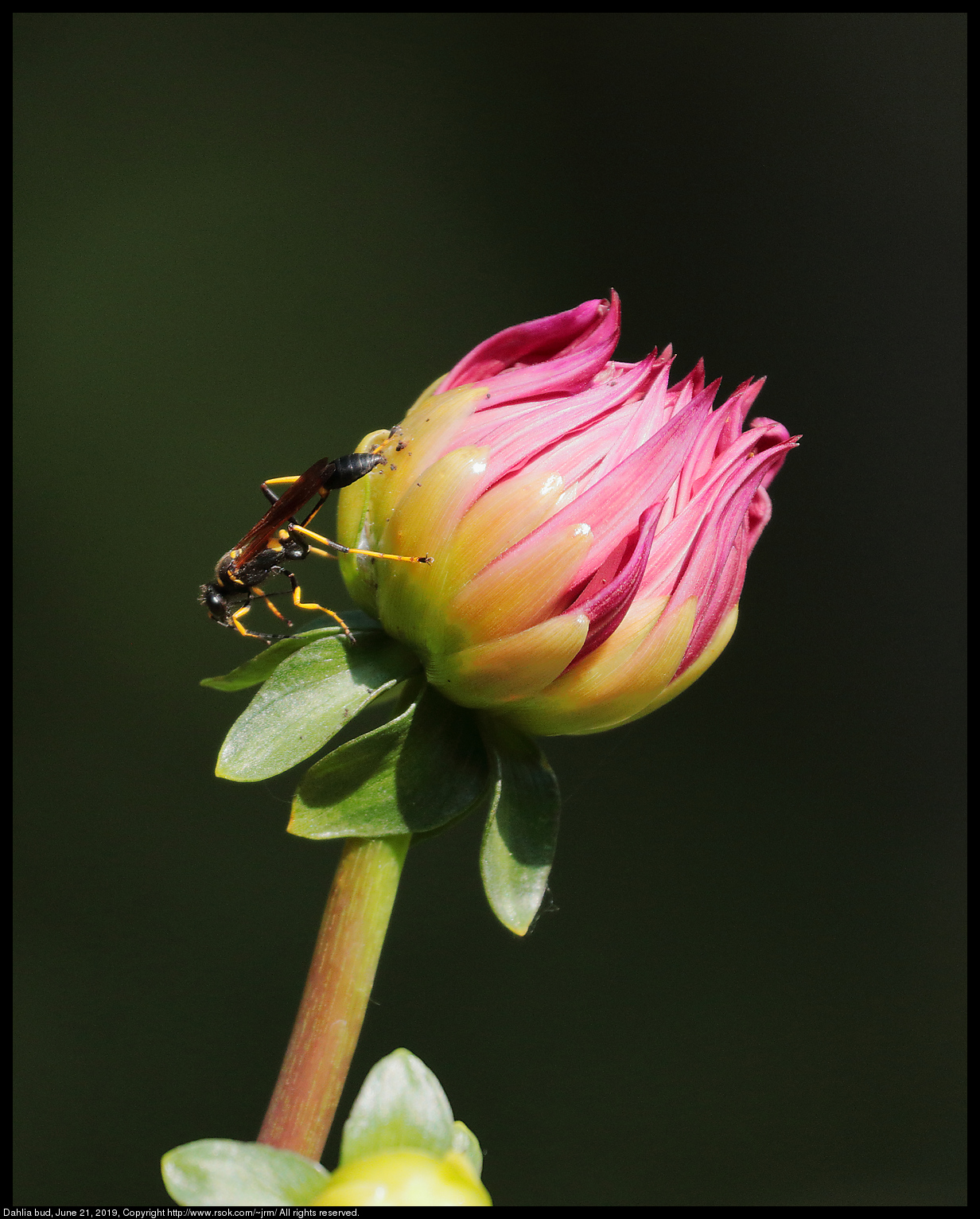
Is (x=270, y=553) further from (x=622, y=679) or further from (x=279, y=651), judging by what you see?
(x=622, y=679)

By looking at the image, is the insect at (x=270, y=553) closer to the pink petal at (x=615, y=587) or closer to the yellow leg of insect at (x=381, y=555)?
the yellow leg of insect at (x=381, y=555)

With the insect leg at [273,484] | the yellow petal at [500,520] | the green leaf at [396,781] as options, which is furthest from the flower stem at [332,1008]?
the insect leg at [273,484]

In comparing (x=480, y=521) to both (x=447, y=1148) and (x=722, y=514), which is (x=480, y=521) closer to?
(x=722, y=514)

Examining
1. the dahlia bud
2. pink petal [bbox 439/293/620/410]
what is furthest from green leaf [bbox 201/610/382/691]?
pink petal [bbox 439/293/620/410]

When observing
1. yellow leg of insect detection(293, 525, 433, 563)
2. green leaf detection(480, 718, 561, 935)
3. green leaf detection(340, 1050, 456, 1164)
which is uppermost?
yellow leg of insect detection(293, 525, 433, 563)

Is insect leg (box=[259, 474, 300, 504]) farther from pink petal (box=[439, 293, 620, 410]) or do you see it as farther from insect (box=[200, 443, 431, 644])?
pink petal (box=[439, 293, 620, 410])

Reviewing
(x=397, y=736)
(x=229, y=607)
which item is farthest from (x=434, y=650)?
(x=229, y=607)

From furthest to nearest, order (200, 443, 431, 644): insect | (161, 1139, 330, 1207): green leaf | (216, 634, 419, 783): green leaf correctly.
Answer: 1. (200, 443, 431, 644): insect
2. (216, 634, 419, 783): green leaf
3. (161, 1139, 330, 1207): green leaf

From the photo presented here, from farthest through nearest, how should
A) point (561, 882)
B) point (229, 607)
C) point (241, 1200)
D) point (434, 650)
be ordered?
1. point (561, 882)
2. point (229, 607)
3. point (434, 650)
4. point (241, 1200)
